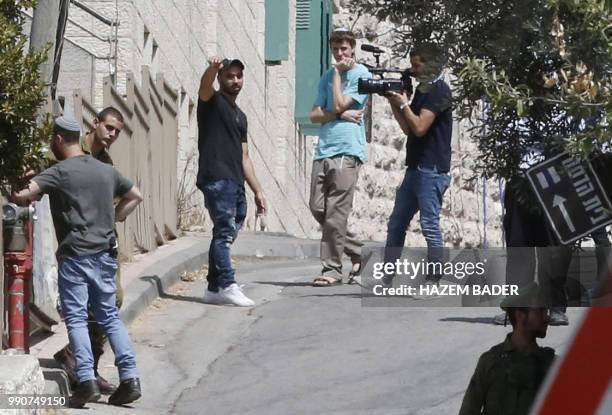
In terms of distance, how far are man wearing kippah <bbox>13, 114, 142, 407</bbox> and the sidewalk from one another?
0.93 ft

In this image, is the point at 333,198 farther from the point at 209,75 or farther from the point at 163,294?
the point at 209,75

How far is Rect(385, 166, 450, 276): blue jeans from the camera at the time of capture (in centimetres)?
1184

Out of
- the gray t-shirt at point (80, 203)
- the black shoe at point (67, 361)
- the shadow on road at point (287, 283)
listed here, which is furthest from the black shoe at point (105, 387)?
the shadow on road at point (287, 283)

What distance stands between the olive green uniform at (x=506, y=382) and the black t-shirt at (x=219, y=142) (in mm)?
6054

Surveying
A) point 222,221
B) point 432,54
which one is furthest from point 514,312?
point 222,221

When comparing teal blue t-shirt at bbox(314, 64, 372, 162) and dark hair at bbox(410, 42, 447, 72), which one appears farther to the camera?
teal blue t-shirt at bbox(314, 64, 372, 162)

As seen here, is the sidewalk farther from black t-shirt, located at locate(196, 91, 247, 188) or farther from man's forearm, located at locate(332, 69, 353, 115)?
man's forearm, located at locate(332, 69, 353, 115)

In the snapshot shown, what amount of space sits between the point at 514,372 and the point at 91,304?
127 inches

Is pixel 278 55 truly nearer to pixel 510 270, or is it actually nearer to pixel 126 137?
pixel 126 137

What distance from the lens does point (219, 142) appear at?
471 inches

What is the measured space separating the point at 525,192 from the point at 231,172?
5.37m

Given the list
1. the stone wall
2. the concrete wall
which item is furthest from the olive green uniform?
the stone wall

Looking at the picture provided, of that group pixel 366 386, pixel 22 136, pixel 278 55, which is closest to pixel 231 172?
pixel 366 386

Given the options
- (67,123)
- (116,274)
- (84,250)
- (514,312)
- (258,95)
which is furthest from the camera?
(258,95)
